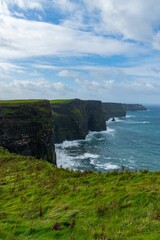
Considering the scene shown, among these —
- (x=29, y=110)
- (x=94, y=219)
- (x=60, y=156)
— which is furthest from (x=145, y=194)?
(x=60, y=156)

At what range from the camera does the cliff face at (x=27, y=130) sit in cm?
6325

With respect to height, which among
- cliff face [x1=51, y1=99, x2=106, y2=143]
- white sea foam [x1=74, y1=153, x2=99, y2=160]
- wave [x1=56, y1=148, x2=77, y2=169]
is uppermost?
cliff face [x1=51, y1=99, x2=106, y2=143]

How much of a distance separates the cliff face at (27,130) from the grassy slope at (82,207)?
1806 inches

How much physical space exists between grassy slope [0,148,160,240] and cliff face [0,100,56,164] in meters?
45.9

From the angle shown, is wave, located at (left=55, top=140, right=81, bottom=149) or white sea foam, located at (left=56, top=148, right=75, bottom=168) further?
wave, located at (left=55, top=140, right=81, bottom=149)

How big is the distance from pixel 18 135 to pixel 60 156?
78.7ft

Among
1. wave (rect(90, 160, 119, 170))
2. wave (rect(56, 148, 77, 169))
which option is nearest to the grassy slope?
wave (rect(90, 160, 119, 170))

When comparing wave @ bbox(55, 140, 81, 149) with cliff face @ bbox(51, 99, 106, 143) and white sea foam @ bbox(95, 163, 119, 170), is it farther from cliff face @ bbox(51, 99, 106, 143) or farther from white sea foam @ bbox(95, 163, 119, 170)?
white sea foam @ bbox(95, 163, 119, 170)

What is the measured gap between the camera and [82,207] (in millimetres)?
11695

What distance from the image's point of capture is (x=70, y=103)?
13562 centimetres

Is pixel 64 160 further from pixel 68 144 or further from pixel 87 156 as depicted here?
pixel 68 144

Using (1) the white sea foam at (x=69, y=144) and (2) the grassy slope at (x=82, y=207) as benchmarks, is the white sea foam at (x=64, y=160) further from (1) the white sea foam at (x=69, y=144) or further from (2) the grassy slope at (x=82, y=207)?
(2) the grassy slope at (x=82, y=207)

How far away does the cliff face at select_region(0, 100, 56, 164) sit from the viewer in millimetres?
63250

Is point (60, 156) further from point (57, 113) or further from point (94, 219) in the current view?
point (94, 219)
